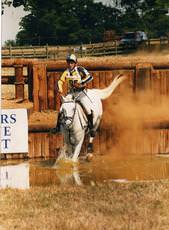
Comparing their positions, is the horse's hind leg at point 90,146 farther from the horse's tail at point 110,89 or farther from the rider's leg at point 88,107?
the horse's tail at point 110,89

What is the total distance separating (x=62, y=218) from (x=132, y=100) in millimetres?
7748

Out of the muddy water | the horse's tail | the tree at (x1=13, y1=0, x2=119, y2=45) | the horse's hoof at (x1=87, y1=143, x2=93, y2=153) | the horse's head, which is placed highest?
the tree at (x1=13, y1=0, x2=119, y2=45)

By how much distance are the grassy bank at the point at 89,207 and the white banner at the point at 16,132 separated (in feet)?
13.2

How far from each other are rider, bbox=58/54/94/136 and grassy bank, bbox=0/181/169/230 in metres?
3.80

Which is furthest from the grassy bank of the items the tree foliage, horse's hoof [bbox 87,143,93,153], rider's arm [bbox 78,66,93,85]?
the tree foliage

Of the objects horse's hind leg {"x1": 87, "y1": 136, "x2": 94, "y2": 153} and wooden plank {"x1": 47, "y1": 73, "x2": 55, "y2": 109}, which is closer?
horse's hind leg {"x1": 87, "y1": 136, "x2": 94, "y2": 153}

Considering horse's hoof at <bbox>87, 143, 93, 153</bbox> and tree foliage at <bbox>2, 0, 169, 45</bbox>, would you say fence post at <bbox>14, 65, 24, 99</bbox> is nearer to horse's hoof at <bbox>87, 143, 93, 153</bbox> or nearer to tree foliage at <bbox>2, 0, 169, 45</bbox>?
tree foliage at <bbox>2, 0, 169, 45</bbox>

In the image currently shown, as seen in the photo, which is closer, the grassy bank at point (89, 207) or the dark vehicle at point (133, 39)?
the grassy bank at point (89, 207)

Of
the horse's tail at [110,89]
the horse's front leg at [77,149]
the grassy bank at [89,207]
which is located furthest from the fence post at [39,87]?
the grassy bank at [89,207]

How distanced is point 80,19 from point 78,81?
13079mm

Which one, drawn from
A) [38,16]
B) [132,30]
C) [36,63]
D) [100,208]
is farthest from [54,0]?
[100,208]

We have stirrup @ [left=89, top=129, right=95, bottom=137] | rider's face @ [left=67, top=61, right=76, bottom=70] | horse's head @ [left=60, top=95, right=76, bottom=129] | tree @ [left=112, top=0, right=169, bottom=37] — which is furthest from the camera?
tree @ [left=112, top=0, right=169, bottom=37]

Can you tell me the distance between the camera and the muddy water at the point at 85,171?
1212 centimetres

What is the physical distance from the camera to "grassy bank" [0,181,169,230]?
880cm
